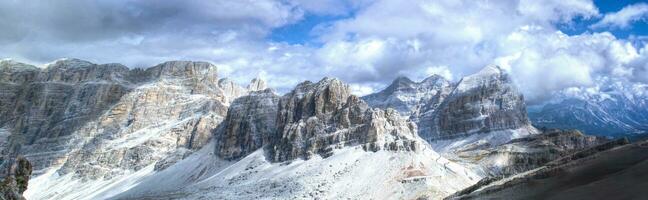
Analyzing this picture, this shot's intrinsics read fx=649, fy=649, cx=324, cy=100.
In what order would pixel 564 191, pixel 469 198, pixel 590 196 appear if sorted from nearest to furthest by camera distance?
pixel 590 196 → pixel 564 191 → pixel 469 198

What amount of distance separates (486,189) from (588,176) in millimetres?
28288

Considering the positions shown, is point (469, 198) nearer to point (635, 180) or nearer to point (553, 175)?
point (553, 175)

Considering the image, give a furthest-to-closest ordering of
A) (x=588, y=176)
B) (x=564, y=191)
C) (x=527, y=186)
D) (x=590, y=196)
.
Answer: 1. (x=527, y=186)
2. (x=588, y=176)
3. (x=564, y=191)
4. (x=590, y=196)

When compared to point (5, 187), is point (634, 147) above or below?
above

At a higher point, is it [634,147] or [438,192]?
[634,147]

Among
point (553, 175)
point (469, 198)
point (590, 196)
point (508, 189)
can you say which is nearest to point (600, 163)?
point (553, 175)

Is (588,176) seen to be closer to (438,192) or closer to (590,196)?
(590,196)

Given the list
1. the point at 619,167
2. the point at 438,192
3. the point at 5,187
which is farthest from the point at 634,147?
the point at 5,187

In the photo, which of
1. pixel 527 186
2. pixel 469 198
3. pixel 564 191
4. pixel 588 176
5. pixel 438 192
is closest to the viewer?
pixel 564 191

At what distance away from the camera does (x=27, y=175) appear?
10850 cm

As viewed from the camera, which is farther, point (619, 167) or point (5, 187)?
point (619, 167)

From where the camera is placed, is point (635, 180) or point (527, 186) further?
point (527, 186)

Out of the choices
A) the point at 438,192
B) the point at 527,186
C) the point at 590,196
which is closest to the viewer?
the point at 590,196

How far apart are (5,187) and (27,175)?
55.4 ft
